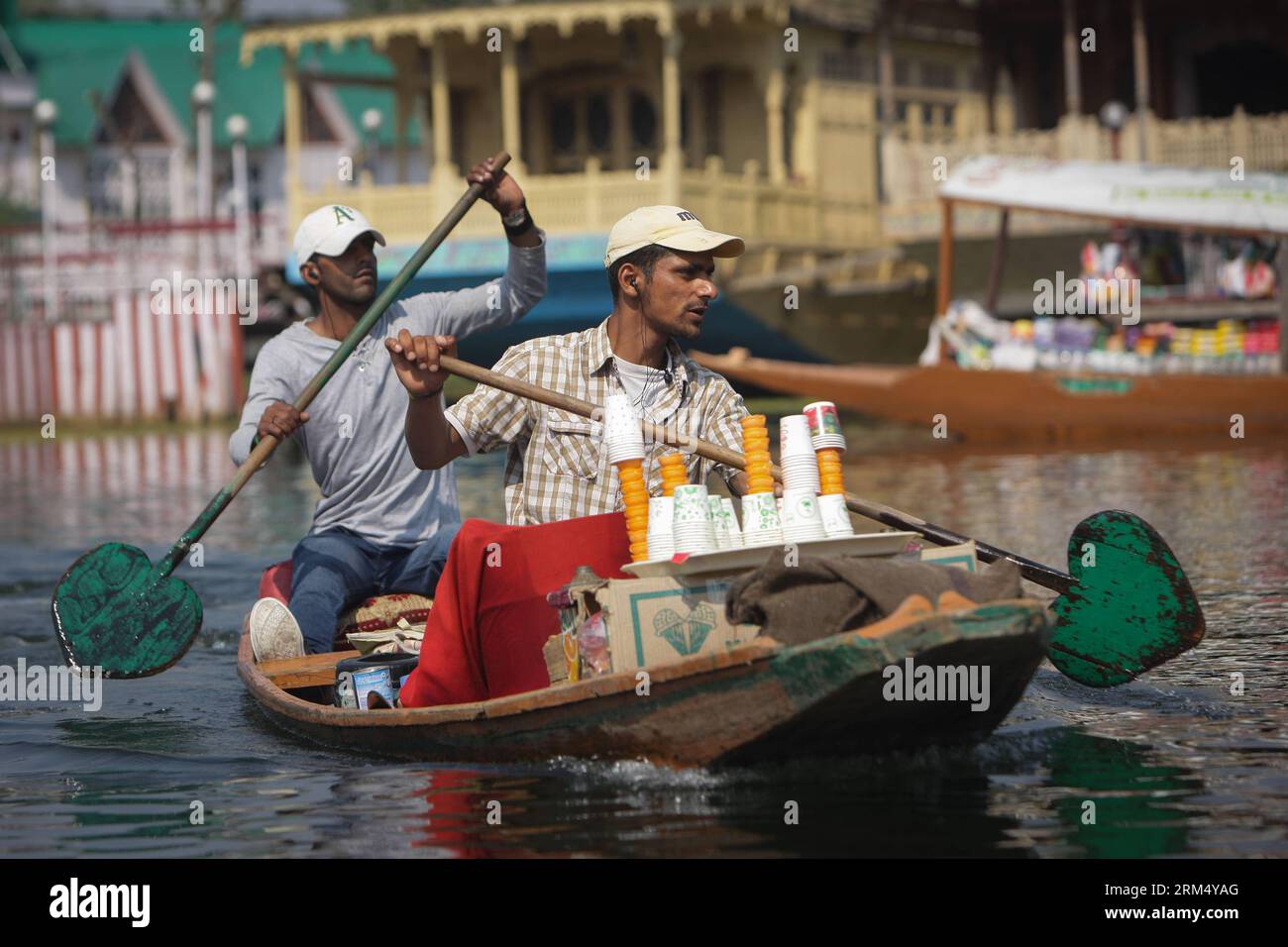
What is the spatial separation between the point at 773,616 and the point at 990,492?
9372mm

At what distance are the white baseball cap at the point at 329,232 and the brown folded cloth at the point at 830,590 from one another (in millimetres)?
2705

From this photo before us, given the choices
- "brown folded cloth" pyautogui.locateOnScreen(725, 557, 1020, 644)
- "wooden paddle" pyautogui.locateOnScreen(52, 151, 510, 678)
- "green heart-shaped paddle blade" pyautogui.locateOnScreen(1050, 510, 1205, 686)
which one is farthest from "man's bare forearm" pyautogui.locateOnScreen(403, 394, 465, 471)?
"green heart-shaped paddle blade" pyautogui.locateOnScreen(1050, 510, 1205, 686)

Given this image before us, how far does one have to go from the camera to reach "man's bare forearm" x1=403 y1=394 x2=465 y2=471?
19.8 feet

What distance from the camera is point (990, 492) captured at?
14461 millimetres

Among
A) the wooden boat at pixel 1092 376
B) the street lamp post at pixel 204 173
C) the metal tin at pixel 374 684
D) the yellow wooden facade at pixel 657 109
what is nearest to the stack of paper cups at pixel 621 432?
the metal tin at pixel 374 684

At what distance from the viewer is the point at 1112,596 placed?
673 centimetres

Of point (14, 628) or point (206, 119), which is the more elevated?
point (206, 119)

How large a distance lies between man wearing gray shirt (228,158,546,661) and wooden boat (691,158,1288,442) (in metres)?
12.3

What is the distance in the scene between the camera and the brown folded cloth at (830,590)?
5324 mm

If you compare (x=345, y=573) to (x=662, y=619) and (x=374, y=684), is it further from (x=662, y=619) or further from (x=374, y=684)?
(x=662, y=619)

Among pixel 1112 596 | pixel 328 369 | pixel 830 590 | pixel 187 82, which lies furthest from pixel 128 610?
pixel 187 82

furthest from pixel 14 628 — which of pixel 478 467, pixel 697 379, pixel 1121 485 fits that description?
pixel 478 467
